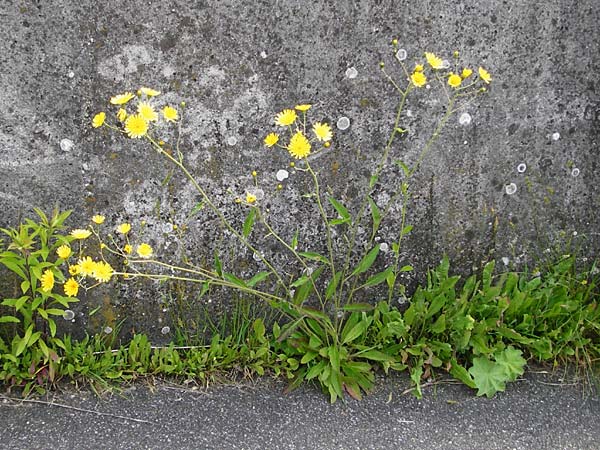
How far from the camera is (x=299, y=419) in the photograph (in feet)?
7.64

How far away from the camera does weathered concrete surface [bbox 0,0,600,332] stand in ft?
7.52

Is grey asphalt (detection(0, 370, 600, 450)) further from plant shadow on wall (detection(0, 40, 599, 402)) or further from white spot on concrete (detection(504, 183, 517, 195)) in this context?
white spot on concrete (detection(504, 183, 517, 195))

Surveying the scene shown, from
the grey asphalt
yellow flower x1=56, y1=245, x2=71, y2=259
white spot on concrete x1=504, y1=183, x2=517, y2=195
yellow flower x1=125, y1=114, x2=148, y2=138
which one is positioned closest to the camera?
yellow flower x1=125, y1=114, x2=148, y2=138

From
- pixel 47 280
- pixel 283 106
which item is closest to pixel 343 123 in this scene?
pixel 283 106

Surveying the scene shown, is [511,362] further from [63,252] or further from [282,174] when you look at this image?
[63,252]

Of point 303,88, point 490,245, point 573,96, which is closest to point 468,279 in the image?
point 490,245

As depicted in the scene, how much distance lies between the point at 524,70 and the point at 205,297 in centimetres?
166

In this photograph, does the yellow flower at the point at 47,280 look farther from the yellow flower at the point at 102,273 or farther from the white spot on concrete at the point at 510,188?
the white spot on concrete at the point at 510,188

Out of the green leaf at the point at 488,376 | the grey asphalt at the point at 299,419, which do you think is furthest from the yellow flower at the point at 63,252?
the green leaf at the point at 488,376

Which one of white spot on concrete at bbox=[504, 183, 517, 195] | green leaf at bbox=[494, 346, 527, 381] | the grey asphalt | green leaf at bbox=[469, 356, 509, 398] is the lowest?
the grey asphalt

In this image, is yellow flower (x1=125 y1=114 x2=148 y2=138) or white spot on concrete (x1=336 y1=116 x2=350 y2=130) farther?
white spot on concrete (x1=336 y1=116 x2=350 y2=130)

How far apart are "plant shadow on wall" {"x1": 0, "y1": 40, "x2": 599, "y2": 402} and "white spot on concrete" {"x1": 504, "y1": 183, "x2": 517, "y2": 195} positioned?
36 centimetres

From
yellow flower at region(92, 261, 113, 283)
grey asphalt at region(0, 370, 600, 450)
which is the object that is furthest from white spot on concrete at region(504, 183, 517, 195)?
yellow flower at region(92, 261, 113, 283)

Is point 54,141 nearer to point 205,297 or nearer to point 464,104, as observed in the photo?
point 205,297
